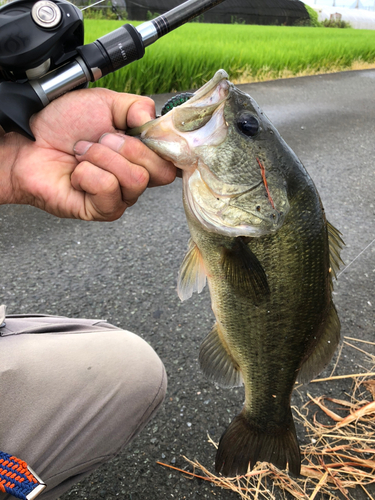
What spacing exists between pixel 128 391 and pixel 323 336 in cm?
71

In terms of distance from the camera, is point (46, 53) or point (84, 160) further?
point (84, 160)

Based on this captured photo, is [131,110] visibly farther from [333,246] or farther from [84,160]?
[333,246]

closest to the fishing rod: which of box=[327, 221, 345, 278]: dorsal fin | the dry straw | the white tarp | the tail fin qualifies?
box=[327, 221, 345, 278]: dorsal fin

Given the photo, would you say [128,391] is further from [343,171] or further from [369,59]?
[369,59]

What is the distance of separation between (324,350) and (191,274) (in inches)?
21.1

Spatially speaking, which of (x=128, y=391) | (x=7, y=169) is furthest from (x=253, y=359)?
(x=7, y=169)

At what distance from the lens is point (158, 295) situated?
8.85 feet

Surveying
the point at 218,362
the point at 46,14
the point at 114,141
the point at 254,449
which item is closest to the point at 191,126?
the point at 114,141

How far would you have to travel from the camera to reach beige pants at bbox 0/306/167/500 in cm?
120

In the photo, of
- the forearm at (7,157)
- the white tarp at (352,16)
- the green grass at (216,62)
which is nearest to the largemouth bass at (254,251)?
the forearm at (7,157)

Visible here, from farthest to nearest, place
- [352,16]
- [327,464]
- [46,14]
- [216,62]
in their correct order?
[352,16] < [216,62] < [327,464] < [46,14]

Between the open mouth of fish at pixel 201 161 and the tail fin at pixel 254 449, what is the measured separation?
0.74 metres

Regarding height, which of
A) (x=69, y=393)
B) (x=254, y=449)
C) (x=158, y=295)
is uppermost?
(x=69, y=393)

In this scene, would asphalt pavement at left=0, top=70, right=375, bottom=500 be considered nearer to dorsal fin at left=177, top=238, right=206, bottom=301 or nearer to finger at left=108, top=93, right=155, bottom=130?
dorsal fin at left=177, top=238, right=206, bottom=301
